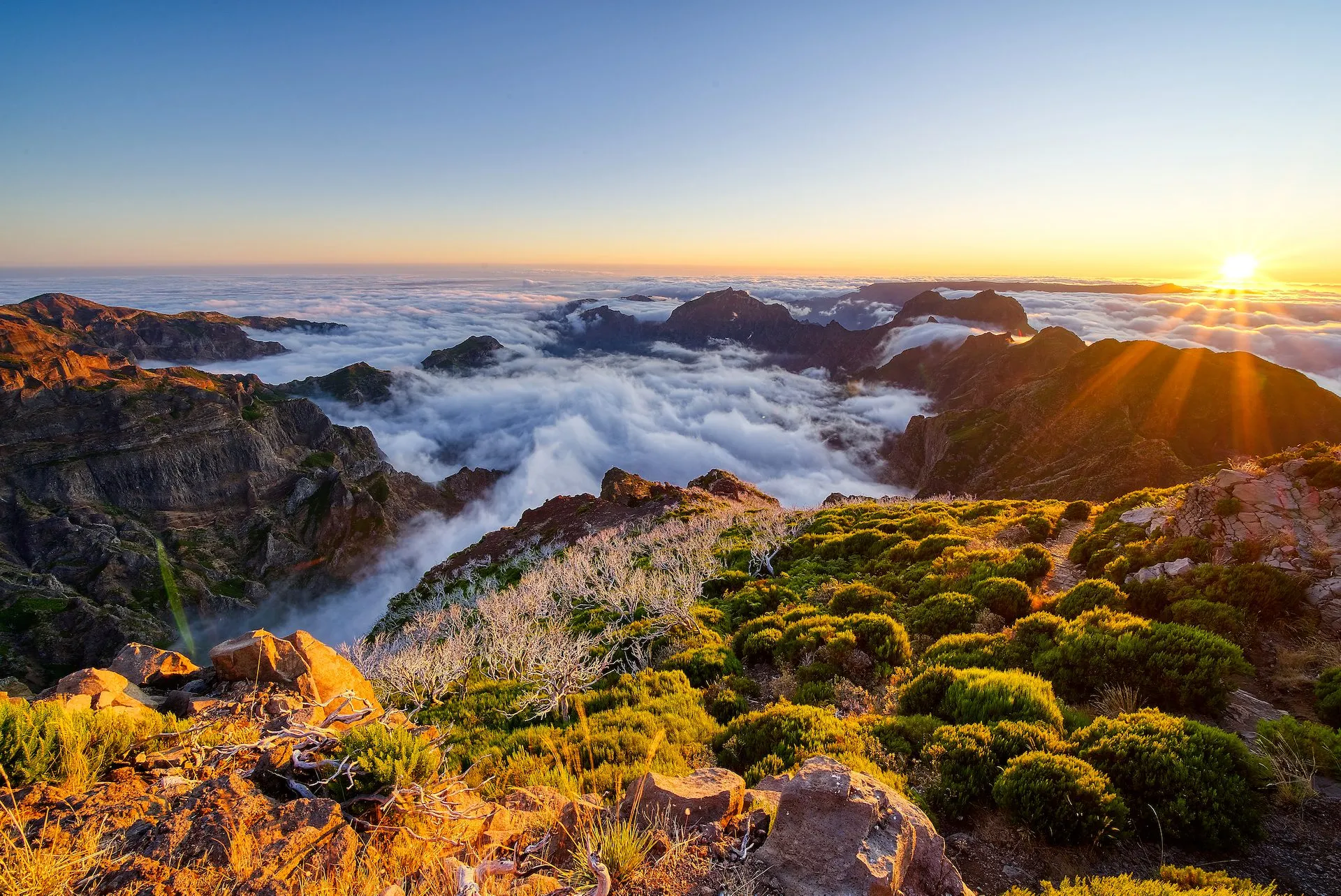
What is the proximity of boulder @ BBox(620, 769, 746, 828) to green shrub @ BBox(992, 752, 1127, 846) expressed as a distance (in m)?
3.14

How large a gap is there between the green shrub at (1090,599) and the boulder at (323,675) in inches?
550

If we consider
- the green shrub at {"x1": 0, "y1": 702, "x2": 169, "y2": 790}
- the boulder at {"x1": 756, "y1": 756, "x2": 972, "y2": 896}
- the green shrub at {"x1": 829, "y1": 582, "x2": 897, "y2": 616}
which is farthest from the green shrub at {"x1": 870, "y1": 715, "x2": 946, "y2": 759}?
the green shrub at {"x1": 0, "y1": 702, "x2": 169, "y2": 790}

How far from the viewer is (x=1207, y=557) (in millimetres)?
12242

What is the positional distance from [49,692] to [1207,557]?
22.5 m

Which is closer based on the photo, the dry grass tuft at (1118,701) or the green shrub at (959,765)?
the green shrub at (959,765)

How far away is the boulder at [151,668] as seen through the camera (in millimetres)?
8680

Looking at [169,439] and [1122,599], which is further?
[169,439]

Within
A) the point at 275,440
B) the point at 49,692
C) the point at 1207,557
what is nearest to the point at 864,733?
the point at 1207,557

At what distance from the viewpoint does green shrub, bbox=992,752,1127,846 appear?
557 cm

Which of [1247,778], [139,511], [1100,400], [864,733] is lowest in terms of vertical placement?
[139,511]

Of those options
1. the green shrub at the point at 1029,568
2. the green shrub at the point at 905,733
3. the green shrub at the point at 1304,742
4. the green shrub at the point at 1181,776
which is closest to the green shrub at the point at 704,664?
the green shrub at the point at 905,733

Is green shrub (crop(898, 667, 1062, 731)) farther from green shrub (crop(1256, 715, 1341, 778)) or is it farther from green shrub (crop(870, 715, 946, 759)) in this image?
green shrub (crop(1256, 715, 1341, 778))

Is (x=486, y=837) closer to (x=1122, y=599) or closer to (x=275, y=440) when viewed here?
(x=1122, y=599)

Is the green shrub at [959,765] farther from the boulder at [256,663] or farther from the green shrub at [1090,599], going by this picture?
the boulder at [256,663]
